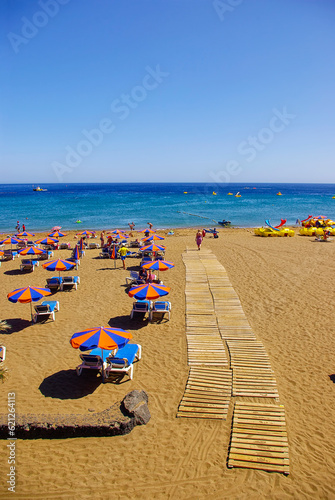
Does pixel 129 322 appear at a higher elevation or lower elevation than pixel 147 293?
lower

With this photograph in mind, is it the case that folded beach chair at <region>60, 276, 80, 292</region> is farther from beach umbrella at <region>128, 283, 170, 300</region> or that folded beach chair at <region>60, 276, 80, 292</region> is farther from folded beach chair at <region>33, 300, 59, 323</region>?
beach umbrella at <region>128, 283, 170, 300</region>

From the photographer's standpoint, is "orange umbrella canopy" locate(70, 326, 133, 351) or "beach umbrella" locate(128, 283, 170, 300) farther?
"beach umbrella" locate(128, 283, 170, 300)

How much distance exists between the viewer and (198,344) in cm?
892

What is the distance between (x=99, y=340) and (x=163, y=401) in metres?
1.93

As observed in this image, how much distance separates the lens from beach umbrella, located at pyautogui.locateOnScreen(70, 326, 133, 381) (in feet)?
22.2

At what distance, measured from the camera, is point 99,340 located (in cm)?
689

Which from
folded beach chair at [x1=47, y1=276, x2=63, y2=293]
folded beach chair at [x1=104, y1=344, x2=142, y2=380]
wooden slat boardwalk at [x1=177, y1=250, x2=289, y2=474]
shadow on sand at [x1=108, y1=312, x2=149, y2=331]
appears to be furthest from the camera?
folded beach chair at [x1=47, y1=276, x2=63, y2=293]

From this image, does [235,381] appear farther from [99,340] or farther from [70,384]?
[70,384]

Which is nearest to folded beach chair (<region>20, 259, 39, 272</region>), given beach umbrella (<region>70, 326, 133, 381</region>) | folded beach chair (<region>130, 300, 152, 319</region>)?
folded beach chair (<region>130, 300, 152, 319</region>)

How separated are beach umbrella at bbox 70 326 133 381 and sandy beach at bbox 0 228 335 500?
1.13 m

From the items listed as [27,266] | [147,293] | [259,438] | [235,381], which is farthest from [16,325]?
[259,438]

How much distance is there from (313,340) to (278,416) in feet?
12.4

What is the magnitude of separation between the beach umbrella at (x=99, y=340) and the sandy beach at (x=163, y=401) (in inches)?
44.7

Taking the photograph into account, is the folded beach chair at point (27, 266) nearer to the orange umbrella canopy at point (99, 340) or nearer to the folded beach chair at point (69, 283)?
the folded beach chair at point (69, 283)
